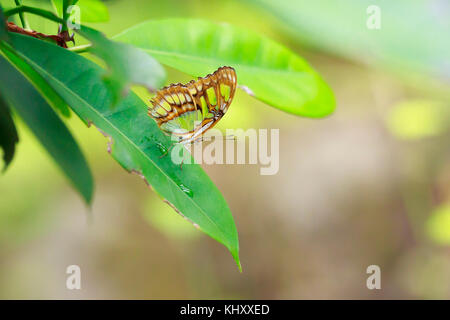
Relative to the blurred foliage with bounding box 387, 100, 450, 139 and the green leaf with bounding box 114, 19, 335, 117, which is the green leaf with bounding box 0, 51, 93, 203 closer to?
the green leaf with bounding box 114, 19, 335, 117

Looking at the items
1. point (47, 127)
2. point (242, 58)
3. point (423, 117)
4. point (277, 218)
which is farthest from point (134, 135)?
point (277, 218)

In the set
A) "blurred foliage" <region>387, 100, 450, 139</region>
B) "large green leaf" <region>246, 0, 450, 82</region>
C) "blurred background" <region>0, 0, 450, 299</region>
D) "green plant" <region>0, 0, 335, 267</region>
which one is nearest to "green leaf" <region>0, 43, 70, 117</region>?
"green plant" <region>0, 0, 335, 267</region>

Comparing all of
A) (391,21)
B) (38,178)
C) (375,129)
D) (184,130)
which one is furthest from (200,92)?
(375,129)

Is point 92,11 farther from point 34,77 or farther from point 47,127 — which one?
point 47,127

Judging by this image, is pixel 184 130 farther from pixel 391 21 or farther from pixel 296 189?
pixel 296 189

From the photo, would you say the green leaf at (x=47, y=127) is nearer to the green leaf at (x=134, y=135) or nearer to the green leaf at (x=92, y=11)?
the green leaf at (x=134, y=135)
